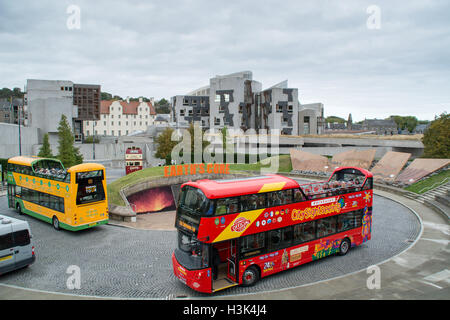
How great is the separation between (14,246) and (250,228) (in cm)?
924

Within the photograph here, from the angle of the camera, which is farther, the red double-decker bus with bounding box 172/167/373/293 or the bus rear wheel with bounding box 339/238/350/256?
the bus rear wheel with bounding box 339/238/350/256

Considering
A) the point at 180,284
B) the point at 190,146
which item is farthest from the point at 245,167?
the point at 180,284

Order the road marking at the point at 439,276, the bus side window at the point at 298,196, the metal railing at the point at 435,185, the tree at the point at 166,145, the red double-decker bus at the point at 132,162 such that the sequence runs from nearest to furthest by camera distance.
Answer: the road marking at the point at 439,276 → the bus side window at the point at 298,196 → the metal railing at the point at 435,185 → the red double-decker bus at the point at 132,162 → the tree at the point at 166,145

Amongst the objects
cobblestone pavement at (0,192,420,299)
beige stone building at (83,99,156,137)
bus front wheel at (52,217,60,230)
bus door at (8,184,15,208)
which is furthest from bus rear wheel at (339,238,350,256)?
beige stone building at (83,99,156,137)

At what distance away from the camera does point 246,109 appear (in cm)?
6844

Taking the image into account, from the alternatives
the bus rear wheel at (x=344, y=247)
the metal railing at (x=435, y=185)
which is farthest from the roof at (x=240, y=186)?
the metal railing at (x=435, y=185)

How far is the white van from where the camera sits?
12180 millimetres

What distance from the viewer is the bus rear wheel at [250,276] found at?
1152 cm

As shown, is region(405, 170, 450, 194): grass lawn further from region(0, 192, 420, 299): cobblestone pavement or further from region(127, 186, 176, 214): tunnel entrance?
region(127, 186, 176, 214): tunnel entrance

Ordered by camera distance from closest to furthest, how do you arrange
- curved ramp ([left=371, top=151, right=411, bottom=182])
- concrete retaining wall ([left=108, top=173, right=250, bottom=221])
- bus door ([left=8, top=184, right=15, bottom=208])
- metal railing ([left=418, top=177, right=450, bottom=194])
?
concrete retaining wall ([left=108, top=173, right=250, bottom=221]) → bus door ([left=8, top=184, right=15, bottom=208]) → metal railing ([left=418, top=177, right=450, bottom=194]) → curved ramp ([left=371, top=151, right=411, bottom=182])

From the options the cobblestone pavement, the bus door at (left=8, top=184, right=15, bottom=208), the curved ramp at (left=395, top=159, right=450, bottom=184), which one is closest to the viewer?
the cobblestone pavement

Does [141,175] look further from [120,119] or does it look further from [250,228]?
[120,119]

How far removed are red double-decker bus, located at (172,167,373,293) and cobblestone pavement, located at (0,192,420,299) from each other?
0.63m

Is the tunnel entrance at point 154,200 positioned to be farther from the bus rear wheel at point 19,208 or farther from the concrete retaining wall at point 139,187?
the bus rear wheel at point 19,208
